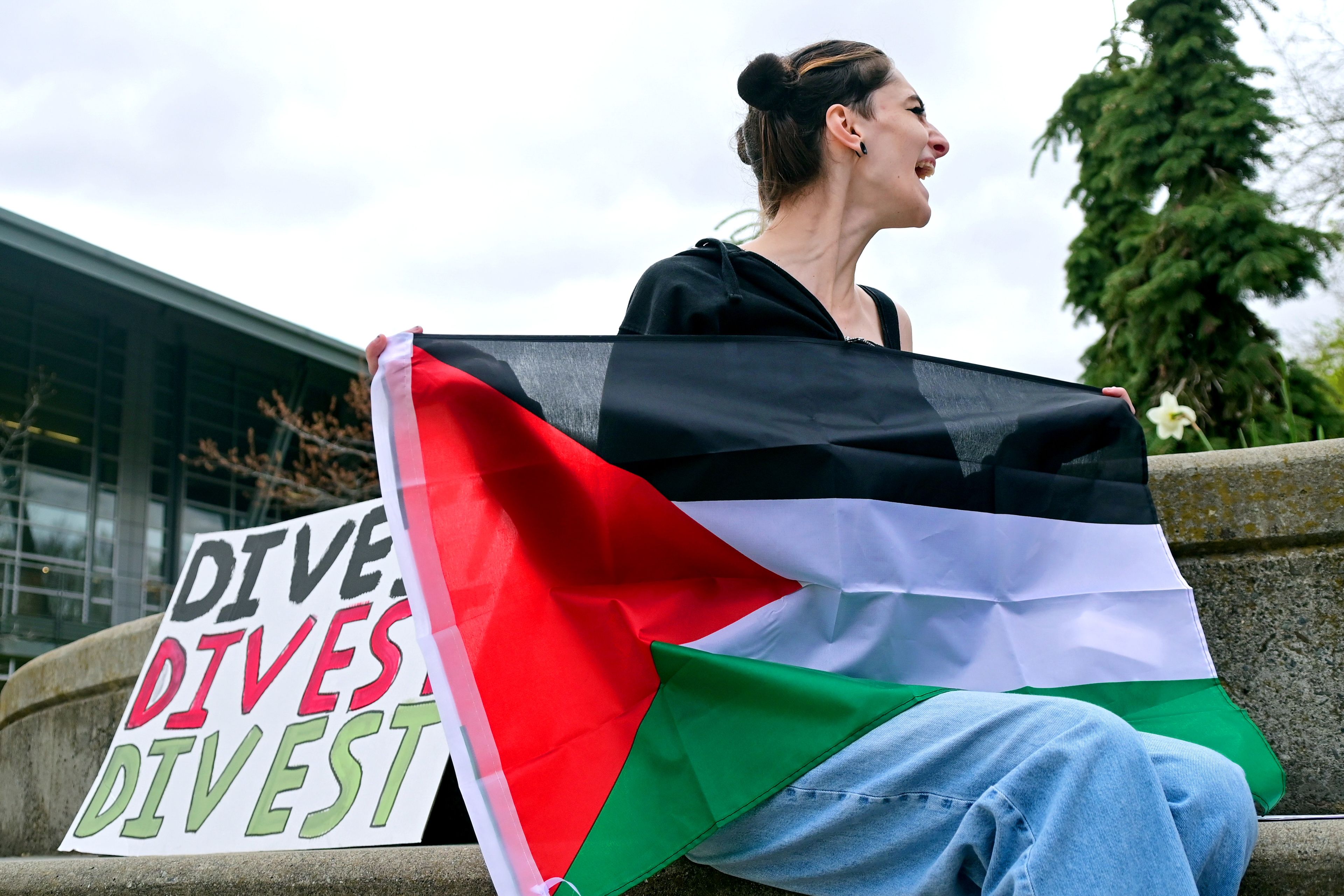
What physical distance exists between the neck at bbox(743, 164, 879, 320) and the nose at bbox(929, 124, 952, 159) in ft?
0.72

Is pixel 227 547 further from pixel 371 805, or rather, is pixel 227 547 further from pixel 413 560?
pixel 413 560

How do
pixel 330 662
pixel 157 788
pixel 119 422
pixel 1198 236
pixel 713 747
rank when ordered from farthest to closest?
pixel 119 422, pixel 1198 236, pixel 157 788, pixel 330 662, pixel 713 747

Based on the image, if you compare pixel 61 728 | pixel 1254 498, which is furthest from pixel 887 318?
pixel 61 728

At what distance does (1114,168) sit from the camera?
1307 cm

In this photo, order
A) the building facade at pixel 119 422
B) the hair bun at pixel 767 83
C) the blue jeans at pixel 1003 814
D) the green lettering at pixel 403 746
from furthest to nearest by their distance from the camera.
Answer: the building facade at pixel 119 422 → the green lettering at pixel 403 746 → the hair bun at pixel 767 83 → the blue jeans at pixel 1003 814

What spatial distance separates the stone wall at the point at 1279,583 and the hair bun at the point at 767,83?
52.3 inches

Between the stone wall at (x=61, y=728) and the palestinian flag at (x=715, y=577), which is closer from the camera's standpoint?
the palestinian flag at (x=715, y=577)

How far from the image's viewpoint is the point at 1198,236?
40.0 feet

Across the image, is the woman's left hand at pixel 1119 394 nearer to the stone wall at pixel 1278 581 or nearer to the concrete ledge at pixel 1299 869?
the stone wall at pixel 1278 581

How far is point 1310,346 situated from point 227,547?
18.1m

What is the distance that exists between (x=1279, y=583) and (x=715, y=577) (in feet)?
4.97

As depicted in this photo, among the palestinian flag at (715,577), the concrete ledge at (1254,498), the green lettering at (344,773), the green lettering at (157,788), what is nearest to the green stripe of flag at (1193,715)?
the palestinian flag at (715,577)

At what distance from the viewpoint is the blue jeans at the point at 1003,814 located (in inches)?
53.4

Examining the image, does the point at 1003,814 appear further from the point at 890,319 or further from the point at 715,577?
the point at 890,319
